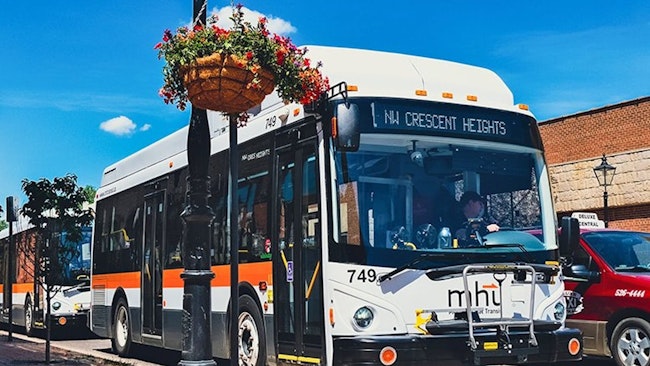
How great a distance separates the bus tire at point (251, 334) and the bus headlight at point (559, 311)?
3.11 metres

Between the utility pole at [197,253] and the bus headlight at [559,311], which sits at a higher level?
the utility pole at [197,253]

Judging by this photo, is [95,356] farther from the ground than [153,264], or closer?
closer

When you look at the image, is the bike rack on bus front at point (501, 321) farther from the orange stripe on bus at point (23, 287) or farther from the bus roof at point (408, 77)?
the orange stripe on bus at point (23, 287)

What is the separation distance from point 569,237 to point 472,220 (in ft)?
3.86

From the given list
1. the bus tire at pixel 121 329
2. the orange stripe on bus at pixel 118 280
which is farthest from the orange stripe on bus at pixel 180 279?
the bus tire at pixel 121 329

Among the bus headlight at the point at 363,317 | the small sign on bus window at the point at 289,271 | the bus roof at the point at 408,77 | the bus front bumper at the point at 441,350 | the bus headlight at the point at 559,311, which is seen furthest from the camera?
the small sign on bus window at the point at 289,271

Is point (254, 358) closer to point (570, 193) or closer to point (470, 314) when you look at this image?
point (470, 314)

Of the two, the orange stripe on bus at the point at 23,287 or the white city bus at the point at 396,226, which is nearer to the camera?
the white city bus at the point at 396,226

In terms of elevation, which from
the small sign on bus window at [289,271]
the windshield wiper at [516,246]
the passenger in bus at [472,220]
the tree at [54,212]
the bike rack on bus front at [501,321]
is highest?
the tree at [54,212]

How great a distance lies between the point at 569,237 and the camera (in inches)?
352

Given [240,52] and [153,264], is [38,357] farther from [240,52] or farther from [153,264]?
[240,52]

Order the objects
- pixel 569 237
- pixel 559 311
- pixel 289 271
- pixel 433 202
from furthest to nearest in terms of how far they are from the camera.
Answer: pixel 289 271 < pixel 569 237 < pixel 559 311 < pixel 433 202

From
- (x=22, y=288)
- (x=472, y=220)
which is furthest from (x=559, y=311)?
(x=22, y=288)

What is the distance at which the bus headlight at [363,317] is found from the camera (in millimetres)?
7891
